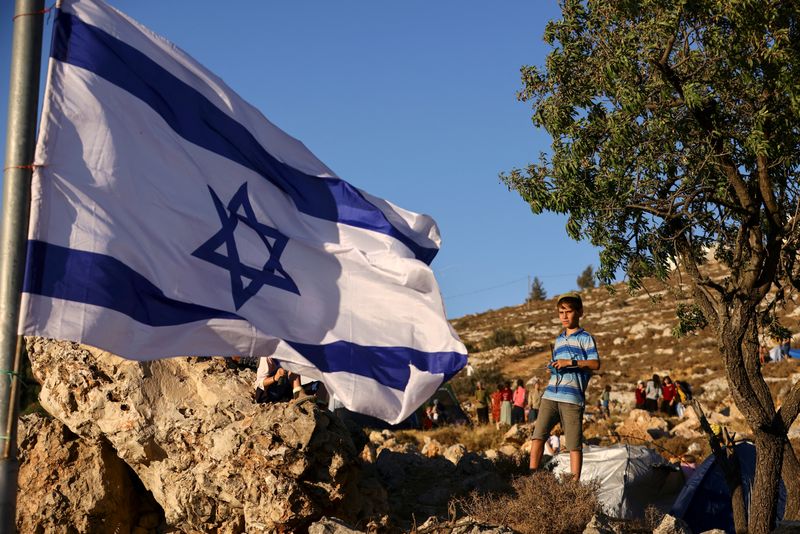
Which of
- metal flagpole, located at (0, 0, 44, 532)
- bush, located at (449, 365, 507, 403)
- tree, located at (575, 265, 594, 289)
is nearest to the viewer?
metal flagpole, located at (0, 0, 44, 532)

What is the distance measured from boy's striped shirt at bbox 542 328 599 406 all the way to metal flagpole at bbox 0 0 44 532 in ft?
Answer: 18.2

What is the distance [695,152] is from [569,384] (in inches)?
135

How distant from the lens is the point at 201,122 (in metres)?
6.00

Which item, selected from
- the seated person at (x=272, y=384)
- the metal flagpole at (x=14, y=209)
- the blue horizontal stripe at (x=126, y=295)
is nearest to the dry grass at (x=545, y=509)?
the blue horizontal stripe at (x=126, y=295)

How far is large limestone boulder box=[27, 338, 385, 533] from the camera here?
7.48 m

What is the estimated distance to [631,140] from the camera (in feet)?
34.1

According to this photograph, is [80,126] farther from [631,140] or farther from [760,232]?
[760,232]

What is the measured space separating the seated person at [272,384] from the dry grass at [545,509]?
210cm

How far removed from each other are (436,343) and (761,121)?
503cm

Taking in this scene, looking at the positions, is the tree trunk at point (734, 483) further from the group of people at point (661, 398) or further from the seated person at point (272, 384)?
the group of people at point (661, 398)

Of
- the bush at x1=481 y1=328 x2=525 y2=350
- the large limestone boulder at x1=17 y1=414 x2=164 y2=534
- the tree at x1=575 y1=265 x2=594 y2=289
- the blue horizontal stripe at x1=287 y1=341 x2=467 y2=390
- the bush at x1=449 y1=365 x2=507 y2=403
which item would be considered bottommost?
the large limestone boulder at x1=17 y1=414 x2=164 y2=534

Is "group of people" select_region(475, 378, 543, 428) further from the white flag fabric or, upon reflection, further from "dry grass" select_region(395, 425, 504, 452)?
the white flag fabric

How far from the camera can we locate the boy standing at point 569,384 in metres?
8.61

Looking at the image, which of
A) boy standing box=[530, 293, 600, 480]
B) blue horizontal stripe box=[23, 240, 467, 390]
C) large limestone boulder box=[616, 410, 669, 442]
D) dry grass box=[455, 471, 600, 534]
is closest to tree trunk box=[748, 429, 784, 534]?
boy standing box=[530, 293, 600, 480]
